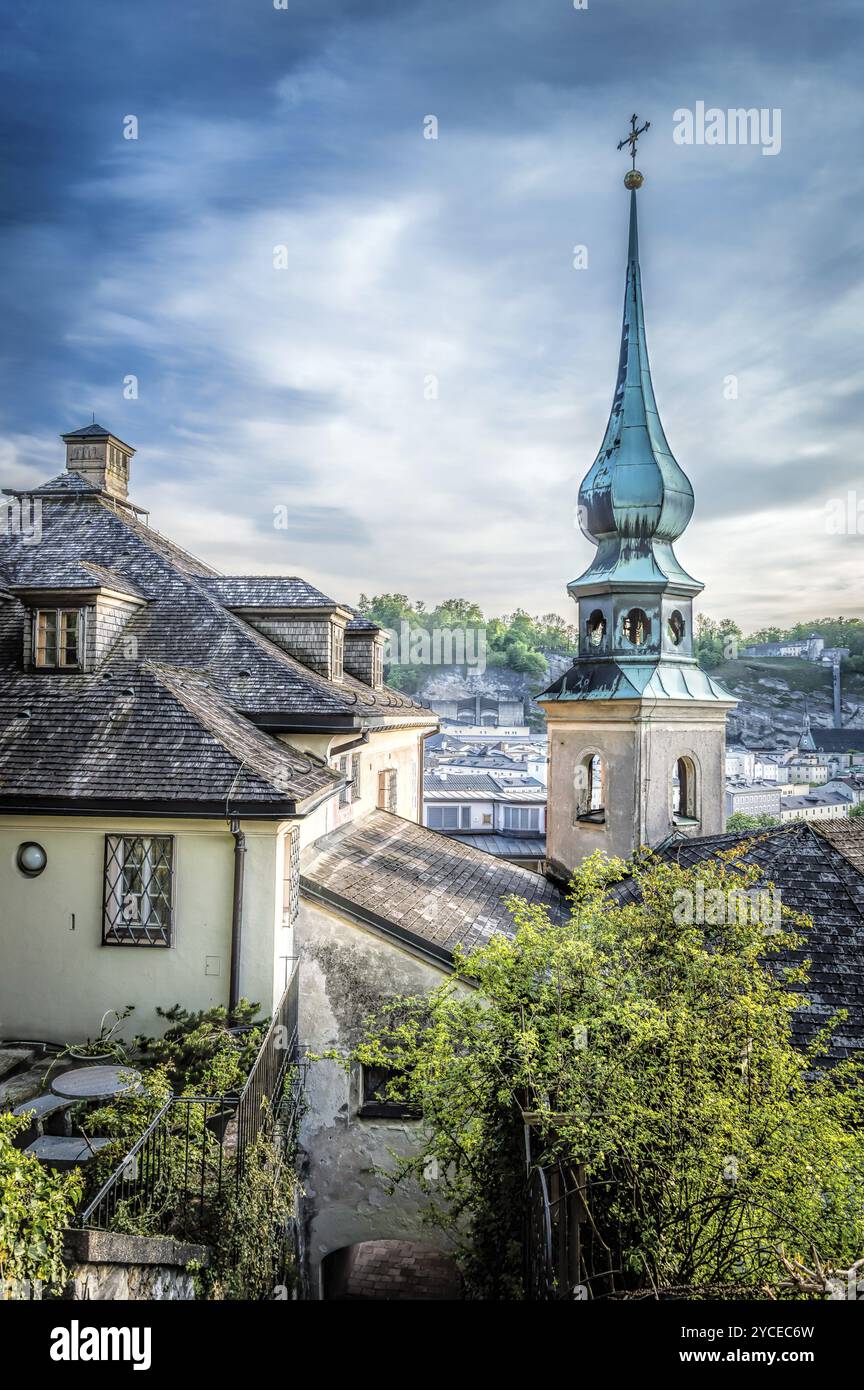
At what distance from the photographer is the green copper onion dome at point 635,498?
18922 mm

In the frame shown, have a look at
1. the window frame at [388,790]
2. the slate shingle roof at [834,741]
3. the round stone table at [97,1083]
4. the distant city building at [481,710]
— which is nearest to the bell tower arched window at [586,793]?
the window frame at [388,790]

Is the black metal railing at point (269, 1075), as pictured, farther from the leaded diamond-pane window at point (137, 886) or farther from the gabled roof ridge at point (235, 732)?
the gabled roof ridge at point (235, 732)

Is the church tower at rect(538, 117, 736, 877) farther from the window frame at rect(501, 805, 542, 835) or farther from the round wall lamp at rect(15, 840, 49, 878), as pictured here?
the window frame at rect(501, 805, 542, 835)

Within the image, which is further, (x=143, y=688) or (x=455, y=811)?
(x=455, y=811)

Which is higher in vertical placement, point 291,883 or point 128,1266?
point 291,883

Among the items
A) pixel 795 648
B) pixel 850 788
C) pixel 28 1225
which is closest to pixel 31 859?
pixel 28 1225

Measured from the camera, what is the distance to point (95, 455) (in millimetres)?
16594

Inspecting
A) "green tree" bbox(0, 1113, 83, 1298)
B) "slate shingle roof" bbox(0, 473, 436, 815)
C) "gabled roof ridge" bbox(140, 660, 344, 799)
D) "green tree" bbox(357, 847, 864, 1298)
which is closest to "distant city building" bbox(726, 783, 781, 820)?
"slate shingle roof" bbox(0, 473, 436, 815)

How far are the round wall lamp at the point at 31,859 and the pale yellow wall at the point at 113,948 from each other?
6 centimetres

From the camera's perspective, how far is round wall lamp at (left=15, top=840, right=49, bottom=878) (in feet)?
31.2

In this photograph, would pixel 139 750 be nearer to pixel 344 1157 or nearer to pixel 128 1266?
pixel 128 1266

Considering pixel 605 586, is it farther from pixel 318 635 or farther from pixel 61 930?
pixel 61 930

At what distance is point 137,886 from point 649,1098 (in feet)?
20.2

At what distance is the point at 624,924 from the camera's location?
28.6ft
